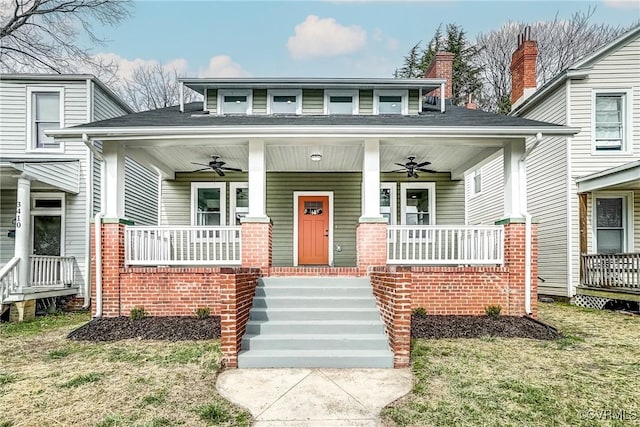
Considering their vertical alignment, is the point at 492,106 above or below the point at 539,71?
below

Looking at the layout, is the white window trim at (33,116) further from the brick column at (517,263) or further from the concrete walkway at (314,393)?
the brick column at (517,263)

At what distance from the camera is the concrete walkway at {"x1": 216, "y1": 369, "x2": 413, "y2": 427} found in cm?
342

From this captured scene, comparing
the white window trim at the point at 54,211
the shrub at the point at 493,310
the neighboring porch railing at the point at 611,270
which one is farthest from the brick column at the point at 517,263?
the white window trim at the point at 54,211

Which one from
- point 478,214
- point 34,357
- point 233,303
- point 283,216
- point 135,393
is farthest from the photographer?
point 478,214

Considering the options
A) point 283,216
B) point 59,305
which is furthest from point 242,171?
point 59,305

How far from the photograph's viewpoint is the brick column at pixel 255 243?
680cm

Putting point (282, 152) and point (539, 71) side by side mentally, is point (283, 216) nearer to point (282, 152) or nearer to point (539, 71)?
point (282, 152)

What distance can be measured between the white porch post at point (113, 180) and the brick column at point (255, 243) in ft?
7.76

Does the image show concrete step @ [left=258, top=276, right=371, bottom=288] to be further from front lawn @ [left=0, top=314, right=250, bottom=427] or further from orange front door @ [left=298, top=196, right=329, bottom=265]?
orange front door @ [left=298, top=196, right=329, bottom=265]

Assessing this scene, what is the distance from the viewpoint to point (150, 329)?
6074 millimetres

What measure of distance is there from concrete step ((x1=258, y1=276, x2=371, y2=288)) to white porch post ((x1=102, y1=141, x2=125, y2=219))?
10.1 ft

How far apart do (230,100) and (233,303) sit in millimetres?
6484

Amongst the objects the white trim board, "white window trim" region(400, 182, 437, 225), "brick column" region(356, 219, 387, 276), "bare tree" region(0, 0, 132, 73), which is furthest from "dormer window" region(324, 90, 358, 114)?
"bare tree" region(0, 0, 132, 73)

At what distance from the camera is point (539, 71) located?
22.9 m
